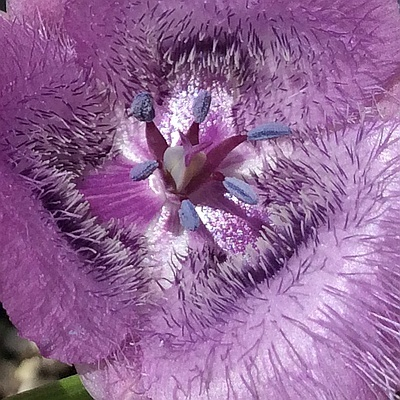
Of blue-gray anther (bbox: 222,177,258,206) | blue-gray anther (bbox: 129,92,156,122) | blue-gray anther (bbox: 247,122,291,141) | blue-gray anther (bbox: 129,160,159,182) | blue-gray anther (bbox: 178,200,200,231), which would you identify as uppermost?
blue-gray anther (bbox: 129,92,156,122)

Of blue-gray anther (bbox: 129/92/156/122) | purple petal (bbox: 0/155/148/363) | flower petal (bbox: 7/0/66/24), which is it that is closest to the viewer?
purple petal (bbox: 0/155/148/363)

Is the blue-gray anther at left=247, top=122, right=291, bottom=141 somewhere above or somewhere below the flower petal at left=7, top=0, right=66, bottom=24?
below

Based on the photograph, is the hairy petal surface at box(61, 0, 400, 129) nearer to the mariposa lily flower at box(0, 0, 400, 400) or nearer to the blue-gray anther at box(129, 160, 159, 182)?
the mariposa lily flower at box(0, 0, 400, 400)

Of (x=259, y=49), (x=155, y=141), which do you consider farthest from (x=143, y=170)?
(x=259, y=49)

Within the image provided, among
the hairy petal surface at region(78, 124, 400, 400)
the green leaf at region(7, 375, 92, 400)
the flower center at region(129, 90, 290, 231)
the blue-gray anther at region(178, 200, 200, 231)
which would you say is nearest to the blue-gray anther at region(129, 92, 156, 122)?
the flower center at region(129, 90, 290, 231)

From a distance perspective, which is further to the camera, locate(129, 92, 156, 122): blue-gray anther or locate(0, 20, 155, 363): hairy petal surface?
locate(129, 92, 156, 122): blue-gray anther

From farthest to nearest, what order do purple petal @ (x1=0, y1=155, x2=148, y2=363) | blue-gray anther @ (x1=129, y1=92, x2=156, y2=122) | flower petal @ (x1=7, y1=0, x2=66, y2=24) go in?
blue-gray anther @ (x1=129, y1=92, x2=156, y2=122)
flower petal @ (x1=7, y1=0, x2=66, y2=24)
purple petal @ (x1=0, y1=155, x2=148, y2=363)
